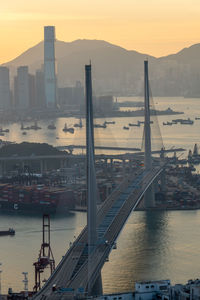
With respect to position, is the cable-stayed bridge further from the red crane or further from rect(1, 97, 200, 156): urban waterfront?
rect(1, 97, 200, 156): urban waterfront

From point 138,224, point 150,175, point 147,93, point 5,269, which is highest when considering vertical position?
point 147,93

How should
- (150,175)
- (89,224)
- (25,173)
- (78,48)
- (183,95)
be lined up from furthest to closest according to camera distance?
(78,48)
(183,95)
(25,173)
(150,175)
(89,224)

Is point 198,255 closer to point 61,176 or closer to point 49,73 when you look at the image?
point 61,176

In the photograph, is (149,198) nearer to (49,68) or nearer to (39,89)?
(39,89)

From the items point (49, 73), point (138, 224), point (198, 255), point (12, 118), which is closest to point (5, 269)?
point (198, 255)

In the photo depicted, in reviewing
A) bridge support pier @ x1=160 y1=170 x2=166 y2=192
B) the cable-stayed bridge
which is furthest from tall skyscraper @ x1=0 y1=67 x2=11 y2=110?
the cable-stayed bridge

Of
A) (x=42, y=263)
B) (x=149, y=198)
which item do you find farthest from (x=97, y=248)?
(x=149, y=198)
